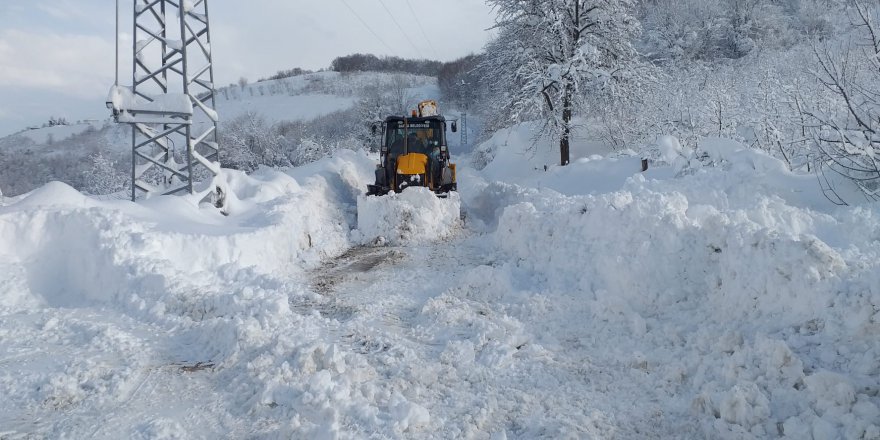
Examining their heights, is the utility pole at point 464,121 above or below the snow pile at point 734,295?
above

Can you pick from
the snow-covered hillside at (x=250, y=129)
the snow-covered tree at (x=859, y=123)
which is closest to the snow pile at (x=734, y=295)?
the snow-covered tree at (x=859, y=123)

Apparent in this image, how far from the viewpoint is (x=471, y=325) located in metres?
5.82

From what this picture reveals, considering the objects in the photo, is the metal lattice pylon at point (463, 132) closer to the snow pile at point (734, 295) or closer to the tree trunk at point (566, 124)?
the tree trunk at point (566, 124)

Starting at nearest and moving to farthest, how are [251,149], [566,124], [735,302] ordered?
[735,302] → [566,124] → [251,149]

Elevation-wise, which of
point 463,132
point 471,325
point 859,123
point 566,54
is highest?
point 566,54

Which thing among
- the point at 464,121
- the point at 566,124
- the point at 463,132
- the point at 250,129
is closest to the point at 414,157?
the point at 566,124

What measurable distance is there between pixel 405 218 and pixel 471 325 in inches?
220

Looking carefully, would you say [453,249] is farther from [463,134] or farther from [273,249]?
[463,134]

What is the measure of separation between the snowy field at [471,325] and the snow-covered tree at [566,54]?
8.94 metres

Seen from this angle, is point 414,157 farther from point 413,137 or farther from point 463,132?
point 463,132

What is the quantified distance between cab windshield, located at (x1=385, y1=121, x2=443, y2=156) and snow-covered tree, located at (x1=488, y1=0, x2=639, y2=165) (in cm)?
488

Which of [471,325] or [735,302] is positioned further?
[471,325]

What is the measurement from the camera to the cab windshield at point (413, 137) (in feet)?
44.8

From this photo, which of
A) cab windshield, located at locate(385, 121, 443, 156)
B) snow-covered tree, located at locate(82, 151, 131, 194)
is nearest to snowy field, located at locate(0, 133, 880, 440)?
cab windshield, located at locate(385, 121, 443, 156)
